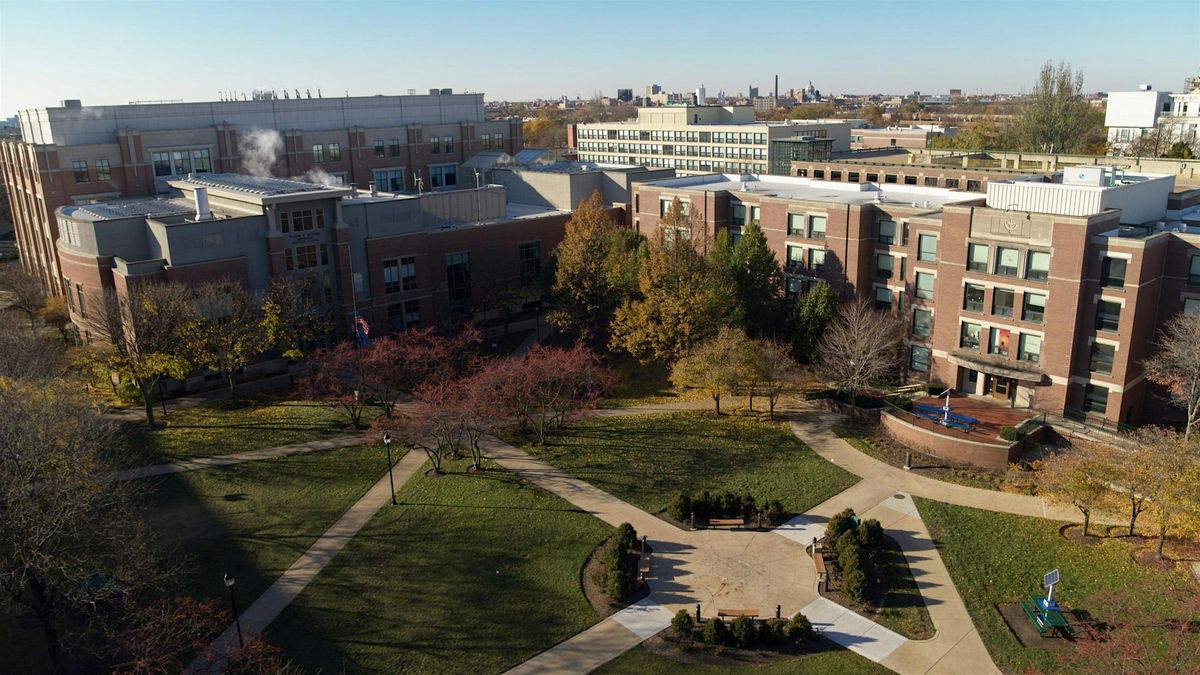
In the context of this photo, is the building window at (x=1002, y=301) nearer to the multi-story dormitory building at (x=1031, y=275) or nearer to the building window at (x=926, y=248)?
the multi-story dormitory building at (x=1031, y=275)

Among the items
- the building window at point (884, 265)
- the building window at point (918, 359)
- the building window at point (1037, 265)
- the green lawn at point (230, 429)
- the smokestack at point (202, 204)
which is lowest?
the green lawn at point (230, 429)

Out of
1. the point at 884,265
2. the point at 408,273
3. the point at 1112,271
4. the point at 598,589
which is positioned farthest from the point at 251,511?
the point at 1112,271

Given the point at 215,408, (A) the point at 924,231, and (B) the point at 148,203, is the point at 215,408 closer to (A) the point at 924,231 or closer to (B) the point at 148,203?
(B) the point at 148,203

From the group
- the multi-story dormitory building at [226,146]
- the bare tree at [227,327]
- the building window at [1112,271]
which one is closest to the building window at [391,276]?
the bare tree at [227,327]

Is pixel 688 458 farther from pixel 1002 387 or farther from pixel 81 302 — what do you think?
pixel 81 302

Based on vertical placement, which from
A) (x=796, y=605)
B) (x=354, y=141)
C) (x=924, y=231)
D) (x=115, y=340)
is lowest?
(x=796, y=605)

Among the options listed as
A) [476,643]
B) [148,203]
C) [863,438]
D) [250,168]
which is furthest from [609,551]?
[250,168]
